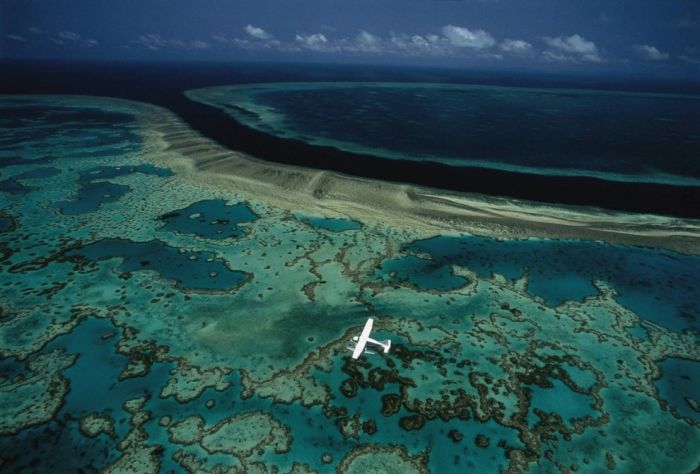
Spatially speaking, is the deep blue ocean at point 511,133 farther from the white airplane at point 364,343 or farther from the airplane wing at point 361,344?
the airplane wing at point 361,344

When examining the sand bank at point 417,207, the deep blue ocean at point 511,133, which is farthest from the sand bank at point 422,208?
the deep blue ocean at point 511,133

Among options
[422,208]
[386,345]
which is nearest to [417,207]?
[422,208]

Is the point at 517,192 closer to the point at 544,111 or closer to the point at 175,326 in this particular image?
the point at 175,326

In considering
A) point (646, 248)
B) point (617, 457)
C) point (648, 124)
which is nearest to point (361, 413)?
point (617, 457)

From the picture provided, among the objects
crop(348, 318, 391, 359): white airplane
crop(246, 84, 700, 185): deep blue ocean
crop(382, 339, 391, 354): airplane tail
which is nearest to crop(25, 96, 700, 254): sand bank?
crop(246, 84, 700, 185): deep blue ocean

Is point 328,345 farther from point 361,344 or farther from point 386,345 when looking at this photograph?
point 386,345

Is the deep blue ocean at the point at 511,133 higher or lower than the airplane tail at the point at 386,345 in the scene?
higher

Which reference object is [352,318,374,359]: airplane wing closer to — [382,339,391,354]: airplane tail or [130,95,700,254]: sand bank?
[382,339,391,354]: airplane tail

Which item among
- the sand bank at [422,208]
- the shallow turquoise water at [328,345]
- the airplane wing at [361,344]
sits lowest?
the shallow turquoise water at [328,345]

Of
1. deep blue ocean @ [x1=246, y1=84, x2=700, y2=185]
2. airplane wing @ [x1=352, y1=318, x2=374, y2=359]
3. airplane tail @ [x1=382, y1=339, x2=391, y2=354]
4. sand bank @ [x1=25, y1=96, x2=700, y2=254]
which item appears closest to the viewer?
airplane wing @ [x1=352, y1=318, x2=374, y2=359]
